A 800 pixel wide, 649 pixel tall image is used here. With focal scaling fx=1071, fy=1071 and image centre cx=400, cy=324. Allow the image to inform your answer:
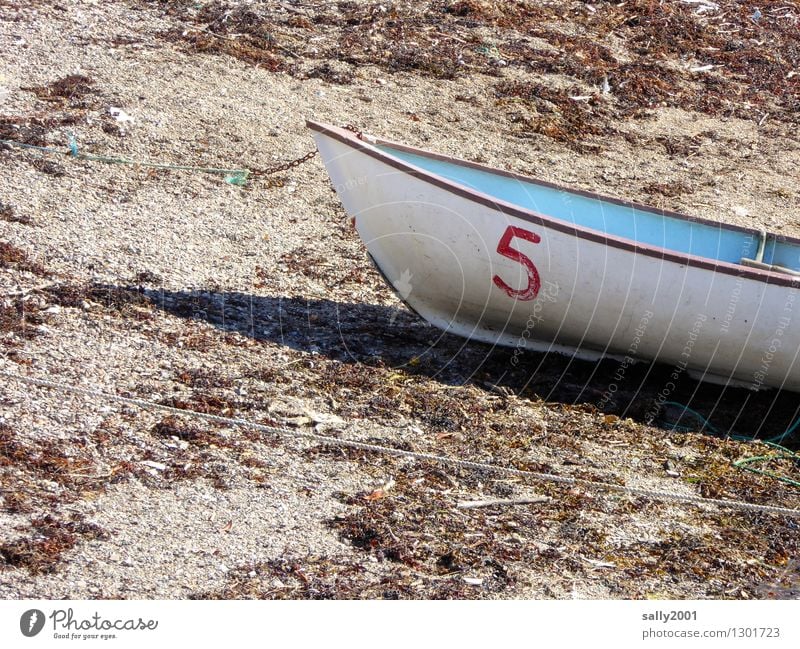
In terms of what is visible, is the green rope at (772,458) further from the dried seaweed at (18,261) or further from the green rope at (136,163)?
the green rope at (136,163)

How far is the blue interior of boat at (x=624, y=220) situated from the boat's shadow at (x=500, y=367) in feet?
3.48

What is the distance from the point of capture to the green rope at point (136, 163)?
8586 mm

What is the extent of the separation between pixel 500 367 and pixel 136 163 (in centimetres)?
373

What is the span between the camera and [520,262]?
252 inches

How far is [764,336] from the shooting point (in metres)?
6.28

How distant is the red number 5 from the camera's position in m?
6.30

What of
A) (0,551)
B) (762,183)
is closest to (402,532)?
(0,551)

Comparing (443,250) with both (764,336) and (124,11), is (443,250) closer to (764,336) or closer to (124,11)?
(764,336)

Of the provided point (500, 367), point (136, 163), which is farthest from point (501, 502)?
point (136, 163)

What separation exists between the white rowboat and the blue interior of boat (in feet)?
0.33

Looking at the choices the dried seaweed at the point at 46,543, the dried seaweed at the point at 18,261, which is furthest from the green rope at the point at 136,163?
the dried seaweed at the point at 46,543

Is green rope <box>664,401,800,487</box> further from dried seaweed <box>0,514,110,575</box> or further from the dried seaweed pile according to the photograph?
the dried seaweed pile

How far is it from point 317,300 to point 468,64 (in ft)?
17.1

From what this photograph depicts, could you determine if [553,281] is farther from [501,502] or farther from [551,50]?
[551,50]
